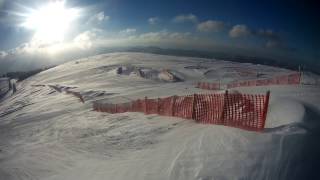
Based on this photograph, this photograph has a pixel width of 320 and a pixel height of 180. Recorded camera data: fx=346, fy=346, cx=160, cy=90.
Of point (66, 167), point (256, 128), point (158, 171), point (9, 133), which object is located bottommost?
point (9, 133)

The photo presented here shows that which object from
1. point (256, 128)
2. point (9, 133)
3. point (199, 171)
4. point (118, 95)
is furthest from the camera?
point (118, 95)

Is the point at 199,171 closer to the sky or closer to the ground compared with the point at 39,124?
closer to the sky

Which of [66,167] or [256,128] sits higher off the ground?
[256,128]

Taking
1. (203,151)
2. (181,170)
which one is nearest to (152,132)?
(203,151)

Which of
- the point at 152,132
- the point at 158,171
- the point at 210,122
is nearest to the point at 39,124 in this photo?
the point at 152,132

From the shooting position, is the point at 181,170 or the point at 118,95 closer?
the point at 181,170

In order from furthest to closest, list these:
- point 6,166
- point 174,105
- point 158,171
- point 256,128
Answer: point 174,105 < point 6,166 < point 256,128 < point 158,171

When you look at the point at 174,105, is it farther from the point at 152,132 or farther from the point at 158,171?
the point at 158,171

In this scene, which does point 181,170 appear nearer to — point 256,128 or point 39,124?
point 256,128

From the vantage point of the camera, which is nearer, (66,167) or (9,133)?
(66,167)
